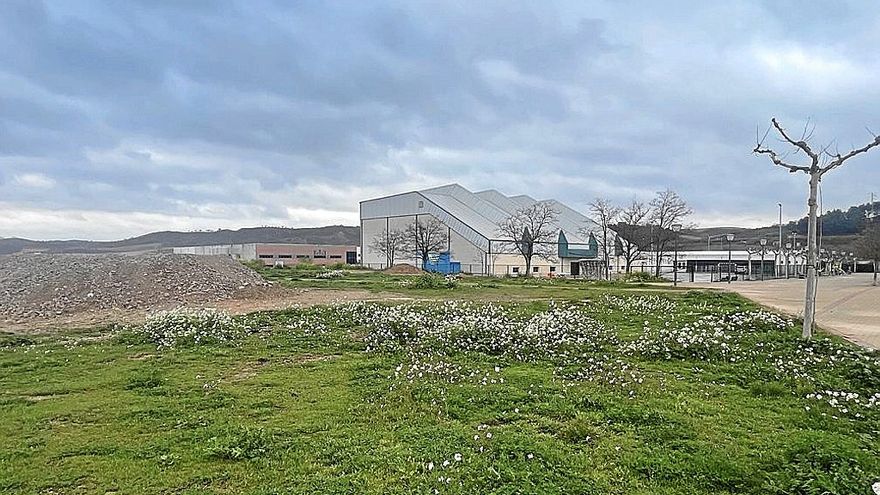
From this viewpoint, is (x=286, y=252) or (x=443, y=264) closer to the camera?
(x=443, y=264)

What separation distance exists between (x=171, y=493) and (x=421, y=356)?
17.6 ft

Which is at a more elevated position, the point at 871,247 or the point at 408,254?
the point at 871,247

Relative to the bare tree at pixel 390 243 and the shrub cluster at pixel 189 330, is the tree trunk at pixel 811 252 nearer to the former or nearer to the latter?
the shrub cluster at pixel 189 330

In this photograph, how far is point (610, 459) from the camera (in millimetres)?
4758

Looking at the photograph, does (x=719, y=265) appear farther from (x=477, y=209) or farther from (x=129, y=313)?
(x=129, y=313)

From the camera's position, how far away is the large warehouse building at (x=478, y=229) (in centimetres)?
6412

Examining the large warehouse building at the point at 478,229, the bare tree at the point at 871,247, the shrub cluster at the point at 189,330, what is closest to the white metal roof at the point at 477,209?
the large warehouse building at the point at 478,229

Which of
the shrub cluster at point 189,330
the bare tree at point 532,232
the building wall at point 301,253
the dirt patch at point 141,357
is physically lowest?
the dirt patch at point 141,357

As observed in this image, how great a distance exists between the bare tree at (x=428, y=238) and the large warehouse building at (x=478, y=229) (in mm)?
457

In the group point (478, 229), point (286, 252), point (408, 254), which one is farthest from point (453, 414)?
point (286, 252)

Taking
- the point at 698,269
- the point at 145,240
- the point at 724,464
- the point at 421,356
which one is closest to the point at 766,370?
the point at 724,464

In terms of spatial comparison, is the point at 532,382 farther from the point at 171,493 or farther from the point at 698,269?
the point at 698,269

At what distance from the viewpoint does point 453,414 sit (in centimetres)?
608

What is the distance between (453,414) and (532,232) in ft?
183
